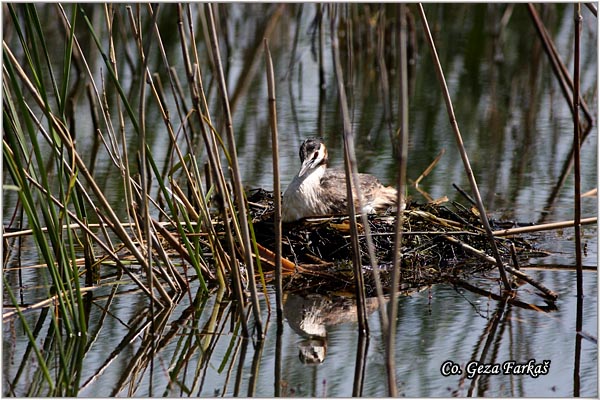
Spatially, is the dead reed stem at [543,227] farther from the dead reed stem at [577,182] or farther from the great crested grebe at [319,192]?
the great crested grebe at [319,192]

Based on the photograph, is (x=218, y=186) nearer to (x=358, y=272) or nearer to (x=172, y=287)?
(x=358, y=272)

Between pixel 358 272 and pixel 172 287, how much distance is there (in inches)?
47.9

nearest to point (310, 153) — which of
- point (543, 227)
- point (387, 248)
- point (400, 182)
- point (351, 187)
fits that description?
point (387, 248)

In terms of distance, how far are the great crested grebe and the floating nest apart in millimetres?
91

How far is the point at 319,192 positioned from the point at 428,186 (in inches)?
58.2

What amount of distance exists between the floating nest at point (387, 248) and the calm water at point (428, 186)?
20cm

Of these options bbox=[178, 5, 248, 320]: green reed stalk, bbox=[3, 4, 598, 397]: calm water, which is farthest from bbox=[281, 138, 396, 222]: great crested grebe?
bbox=[178, 5, 248, 320]: green reed stalk

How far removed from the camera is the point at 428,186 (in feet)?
23.0

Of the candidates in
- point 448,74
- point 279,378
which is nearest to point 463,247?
point 279,378

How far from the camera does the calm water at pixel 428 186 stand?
3996 millimetres

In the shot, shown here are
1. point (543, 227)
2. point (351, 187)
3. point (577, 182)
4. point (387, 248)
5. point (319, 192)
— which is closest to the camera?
point (351, 187)

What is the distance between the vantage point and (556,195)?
22.5 feet

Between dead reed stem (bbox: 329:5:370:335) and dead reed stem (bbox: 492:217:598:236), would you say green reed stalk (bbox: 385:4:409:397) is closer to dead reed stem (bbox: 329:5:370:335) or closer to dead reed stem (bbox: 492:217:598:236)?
dead reed stem (bbox: 329:5:370:335)

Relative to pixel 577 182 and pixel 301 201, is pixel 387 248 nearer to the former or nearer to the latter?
pixel 301 201
